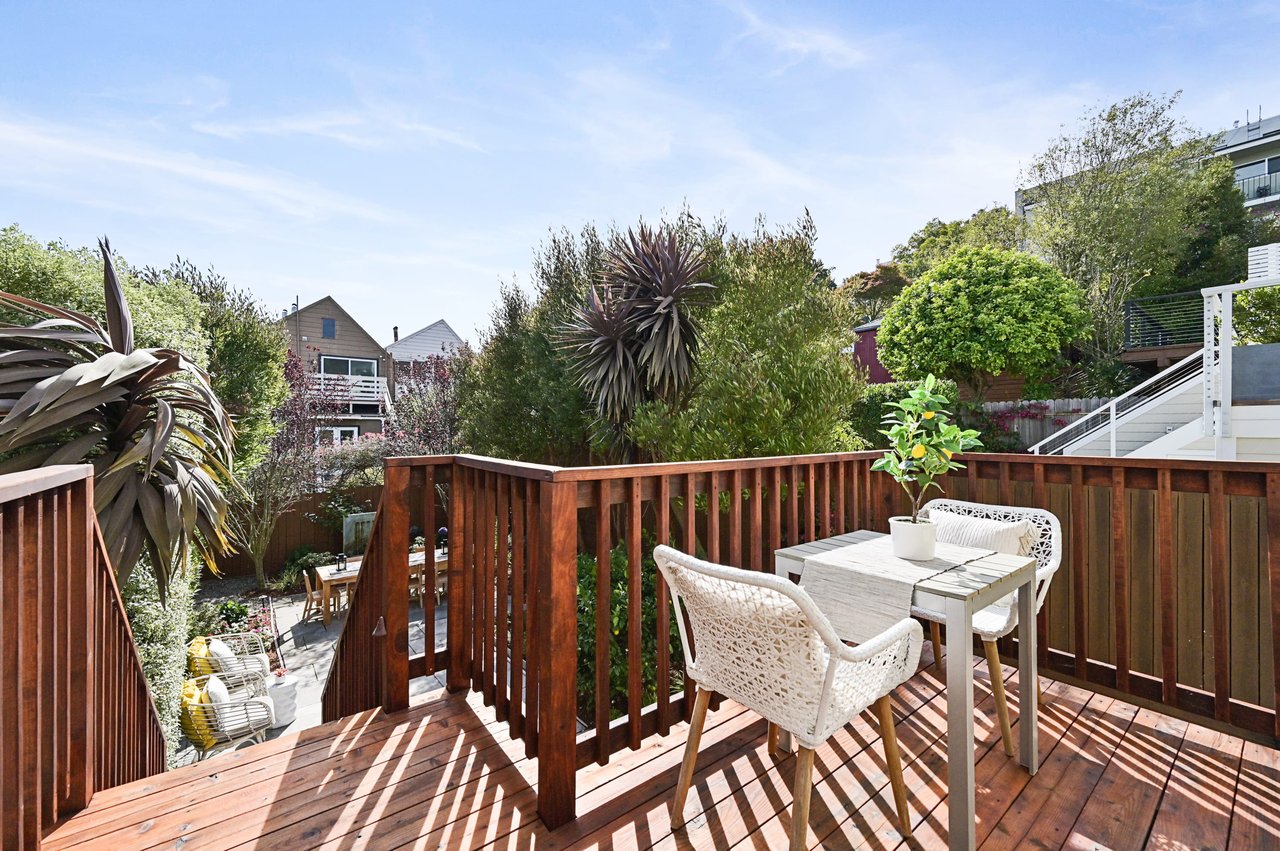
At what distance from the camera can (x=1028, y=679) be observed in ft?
5.89

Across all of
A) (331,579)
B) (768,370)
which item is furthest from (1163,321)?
(331,579)

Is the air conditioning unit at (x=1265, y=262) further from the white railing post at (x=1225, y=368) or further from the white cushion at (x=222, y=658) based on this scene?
the white cushion at (x=222, y=658)

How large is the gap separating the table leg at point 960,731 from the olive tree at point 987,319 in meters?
10.1

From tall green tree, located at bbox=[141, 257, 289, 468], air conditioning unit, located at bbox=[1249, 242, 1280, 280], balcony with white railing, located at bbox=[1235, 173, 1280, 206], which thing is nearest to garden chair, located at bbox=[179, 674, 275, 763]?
tall green tree, located at bbox=[141, 257, 289, 468]

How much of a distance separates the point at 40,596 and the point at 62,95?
6.72m

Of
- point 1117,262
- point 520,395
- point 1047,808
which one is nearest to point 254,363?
point 520,395

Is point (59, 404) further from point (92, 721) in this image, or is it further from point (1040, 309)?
point (1040, 309)

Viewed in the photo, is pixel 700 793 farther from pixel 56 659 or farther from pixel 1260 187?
pixel 1260 187

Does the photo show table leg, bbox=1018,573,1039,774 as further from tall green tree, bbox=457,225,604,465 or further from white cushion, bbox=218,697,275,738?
tall green tree, bbox=457,225,604,465

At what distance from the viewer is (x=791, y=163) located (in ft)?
21.1

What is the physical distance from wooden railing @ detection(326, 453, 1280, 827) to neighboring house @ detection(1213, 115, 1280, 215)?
2287 cm

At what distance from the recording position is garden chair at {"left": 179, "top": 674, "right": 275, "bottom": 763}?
4.70 metres

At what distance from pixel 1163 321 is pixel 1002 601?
40.8 feet

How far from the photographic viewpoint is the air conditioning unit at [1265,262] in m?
7.91
